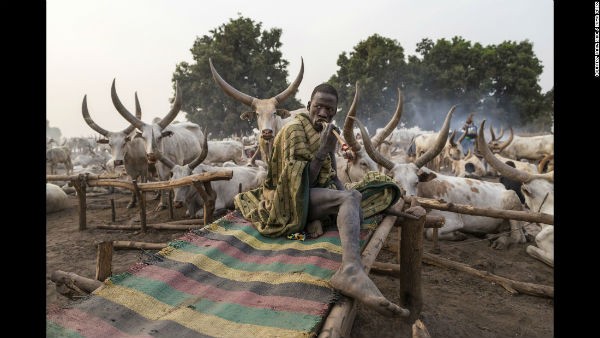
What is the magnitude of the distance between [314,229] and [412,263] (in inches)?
37.3

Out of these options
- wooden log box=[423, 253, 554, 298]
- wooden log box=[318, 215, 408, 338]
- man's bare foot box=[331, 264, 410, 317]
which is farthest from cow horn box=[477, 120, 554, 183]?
man's bare foot box=[331, 264, 410, 317]

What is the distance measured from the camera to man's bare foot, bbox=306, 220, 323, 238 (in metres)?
2.53

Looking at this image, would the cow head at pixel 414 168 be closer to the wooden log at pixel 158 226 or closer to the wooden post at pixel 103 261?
the wooden log at pixel 158 226

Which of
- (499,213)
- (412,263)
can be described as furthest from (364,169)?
(412,263)

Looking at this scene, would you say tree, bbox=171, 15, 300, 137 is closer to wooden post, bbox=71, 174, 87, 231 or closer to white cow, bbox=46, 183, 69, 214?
white cow, bbox=46, 183, 69, 214

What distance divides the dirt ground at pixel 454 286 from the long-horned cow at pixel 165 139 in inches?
61.8

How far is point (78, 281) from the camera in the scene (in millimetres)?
2008

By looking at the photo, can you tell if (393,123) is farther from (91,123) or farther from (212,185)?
(91,123)

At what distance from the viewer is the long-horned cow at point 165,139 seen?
21.2 feet

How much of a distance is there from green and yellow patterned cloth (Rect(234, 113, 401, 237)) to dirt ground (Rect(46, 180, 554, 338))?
113 cm

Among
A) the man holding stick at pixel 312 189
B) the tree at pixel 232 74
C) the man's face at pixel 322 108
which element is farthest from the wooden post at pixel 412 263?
the tree at pixel 232 74
